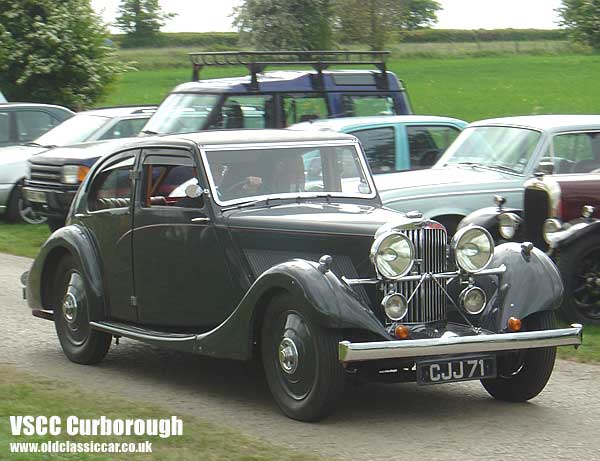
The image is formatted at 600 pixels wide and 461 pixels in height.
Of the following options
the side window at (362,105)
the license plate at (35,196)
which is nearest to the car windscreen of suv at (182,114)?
the license plate at (35,196)

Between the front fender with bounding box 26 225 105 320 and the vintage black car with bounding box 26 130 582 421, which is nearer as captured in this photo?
the vintage black car with bounding box 26 130 582 421

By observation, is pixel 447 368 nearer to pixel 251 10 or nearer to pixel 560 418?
pixel 560 418

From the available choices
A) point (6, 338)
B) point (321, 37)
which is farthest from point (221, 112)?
point (321, 37)

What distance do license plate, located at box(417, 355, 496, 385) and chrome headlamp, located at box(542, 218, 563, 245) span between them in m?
3.69

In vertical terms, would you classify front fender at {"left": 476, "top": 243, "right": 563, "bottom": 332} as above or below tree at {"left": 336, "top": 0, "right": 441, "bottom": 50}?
below

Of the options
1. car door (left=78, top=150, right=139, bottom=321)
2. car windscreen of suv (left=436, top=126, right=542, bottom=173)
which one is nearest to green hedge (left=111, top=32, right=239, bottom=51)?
car windscreen of suv (left=436, top=126, right=542, bottom=173)

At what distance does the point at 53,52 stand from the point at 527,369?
2125 centimetres

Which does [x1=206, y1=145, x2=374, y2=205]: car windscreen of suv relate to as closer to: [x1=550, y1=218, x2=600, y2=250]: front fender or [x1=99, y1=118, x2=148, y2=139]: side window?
[x1=550, y1=218, x2=600, y2=250]: front fender

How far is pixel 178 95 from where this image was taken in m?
16.4

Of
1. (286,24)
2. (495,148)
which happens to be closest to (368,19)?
(286,24)

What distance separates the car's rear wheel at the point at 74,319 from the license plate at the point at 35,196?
7041mm

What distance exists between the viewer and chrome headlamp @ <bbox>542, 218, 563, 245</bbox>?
10.6m

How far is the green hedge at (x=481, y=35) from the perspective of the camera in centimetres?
8750

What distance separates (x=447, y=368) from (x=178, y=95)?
10.1 m
